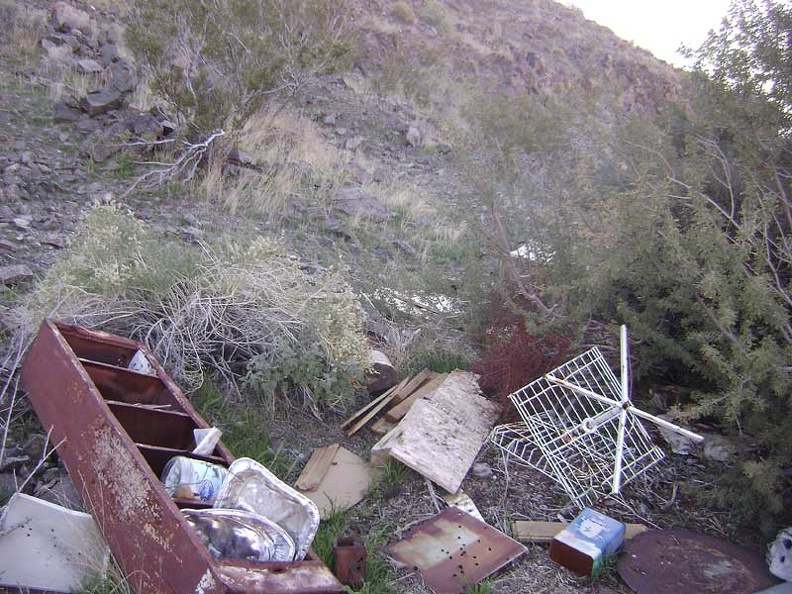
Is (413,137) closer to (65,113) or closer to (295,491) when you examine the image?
(65,113)

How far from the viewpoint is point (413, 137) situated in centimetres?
1177

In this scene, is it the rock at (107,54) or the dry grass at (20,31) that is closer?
the dry grass at (20,31)

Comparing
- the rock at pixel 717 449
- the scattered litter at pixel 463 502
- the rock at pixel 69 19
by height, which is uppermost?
the rock at pixel 69 19

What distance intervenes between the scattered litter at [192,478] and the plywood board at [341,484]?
24.3 inches

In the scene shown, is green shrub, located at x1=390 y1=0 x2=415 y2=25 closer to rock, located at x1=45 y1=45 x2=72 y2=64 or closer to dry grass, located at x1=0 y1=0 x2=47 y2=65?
dry grass, located at x1=0 y1=0 x2=47 y2=65

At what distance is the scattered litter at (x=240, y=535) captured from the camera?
2258 millimetres

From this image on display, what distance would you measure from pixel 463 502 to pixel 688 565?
Result: 1020 millimetres

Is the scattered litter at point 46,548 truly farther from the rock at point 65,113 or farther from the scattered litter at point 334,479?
the rock at point 65,113

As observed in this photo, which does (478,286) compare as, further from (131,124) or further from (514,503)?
(131,124)

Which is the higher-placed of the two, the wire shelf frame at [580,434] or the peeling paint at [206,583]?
the wire shelf frame at [580,434]

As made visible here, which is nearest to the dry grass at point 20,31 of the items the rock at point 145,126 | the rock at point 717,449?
the rock at point 145,126

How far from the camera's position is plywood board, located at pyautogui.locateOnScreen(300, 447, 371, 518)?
3.16 meters

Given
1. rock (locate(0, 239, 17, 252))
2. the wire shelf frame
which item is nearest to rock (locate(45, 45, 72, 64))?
rock (locate(0, 239, 17, 252))

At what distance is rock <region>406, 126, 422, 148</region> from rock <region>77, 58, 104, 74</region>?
510cm
